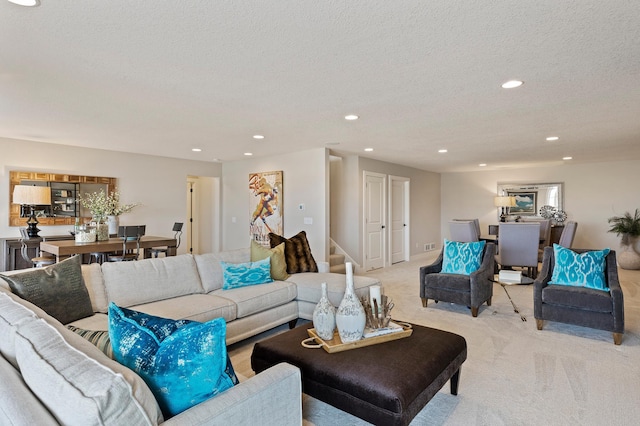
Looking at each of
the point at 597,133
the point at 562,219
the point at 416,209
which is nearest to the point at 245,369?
the point at 597,133

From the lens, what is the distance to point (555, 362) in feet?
9.29

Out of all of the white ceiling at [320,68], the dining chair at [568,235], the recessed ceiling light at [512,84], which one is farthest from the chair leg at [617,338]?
the dining chair at [568,235]

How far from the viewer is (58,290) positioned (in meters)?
2.28

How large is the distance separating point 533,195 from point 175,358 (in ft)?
30.6

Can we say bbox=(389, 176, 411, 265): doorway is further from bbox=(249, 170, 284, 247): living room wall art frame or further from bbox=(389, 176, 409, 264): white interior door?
bbox=(249, 170, 284, 247): living room wall art frame

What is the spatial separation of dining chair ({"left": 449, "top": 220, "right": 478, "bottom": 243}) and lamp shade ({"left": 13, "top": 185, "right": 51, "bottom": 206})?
267 inches

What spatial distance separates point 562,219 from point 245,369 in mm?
8277

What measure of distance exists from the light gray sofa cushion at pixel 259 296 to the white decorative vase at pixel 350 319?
3.86 feet

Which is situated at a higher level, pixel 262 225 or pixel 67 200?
pixel 67 200

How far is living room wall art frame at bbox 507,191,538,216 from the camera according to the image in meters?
8.52

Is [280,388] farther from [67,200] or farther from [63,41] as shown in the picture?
[67,200]

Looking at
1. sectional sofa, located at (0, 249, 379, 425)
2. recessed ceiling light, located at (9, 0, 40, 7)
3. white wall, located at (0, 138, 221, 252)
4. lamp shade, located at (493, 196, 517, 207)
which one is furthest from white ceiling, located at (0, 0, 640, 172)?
lamp shade, located at (493, 196, 517, 207)

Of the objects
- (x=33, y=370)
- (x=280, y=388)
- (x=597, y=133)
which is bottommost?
(x=280, y=388)

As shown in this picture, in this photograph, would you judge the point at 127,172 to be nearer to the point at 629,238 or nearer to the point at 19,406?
the point at 19,406
